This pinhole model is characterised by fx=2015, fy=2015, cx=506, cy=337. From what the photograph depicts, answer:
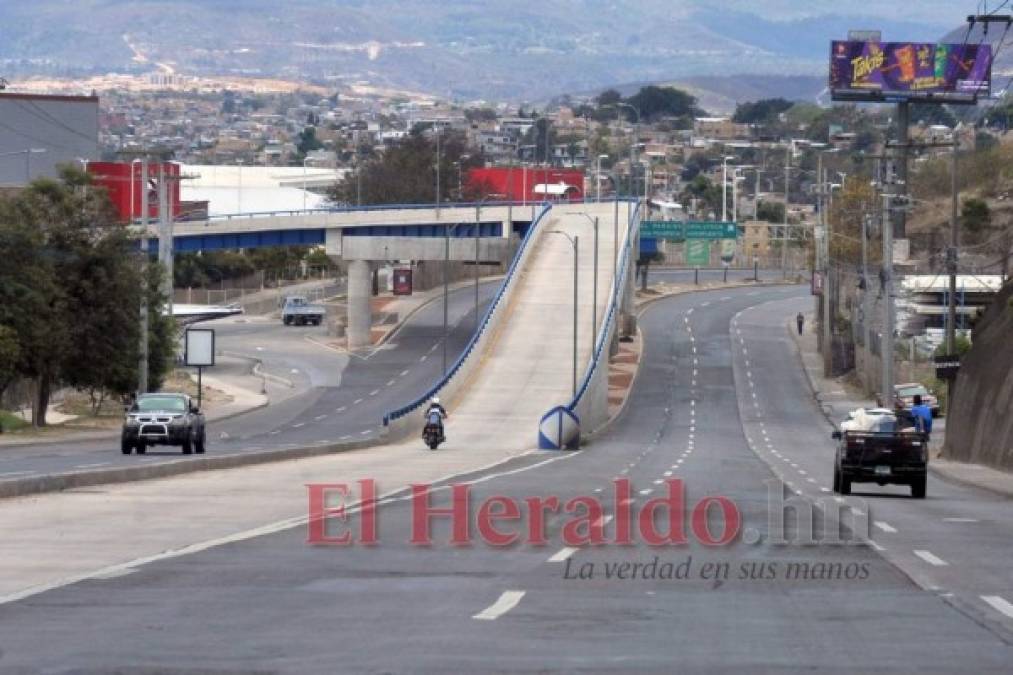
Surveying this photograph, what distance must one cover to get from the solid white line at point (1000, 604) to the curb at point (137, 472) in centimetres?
1508

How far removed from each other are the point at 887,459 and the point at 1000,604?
62.1 feet

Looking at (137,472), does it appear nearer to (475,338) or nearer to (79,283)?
(79,283)

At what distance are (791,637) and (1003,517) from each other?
51.9 feet

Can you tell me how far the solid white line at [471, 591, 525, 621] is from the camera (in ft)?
49.0

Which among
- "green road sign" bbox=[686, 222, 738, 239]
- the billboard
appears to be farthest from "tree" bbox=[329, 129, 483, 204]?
the billboard

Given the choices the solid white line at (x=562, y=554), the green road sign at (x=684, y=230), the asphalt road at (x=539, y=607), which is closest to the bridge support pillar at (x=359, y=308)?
the green road sign at (x=684, y=230)

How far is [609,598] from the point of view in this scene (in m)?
16.2

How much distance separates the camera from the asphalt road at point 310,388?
46.5 metres

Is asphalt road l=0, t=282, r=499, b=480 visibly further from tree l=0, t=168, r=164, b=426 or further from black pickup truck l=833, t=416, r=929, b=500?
black pickup truck l=833, t=416, r=929, b=500

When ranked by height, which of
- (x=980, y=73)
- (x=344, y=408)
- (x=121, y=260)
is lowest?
(x=344, y=408)

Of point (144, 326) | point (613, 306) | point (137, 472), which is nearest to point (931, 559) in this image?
point (137, 472)

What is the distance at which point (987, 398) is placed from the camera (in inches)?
2169

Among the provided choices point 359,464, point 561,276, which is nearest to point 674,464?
point 359,464

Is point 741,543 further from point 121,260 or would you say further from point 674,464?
point 121,260
